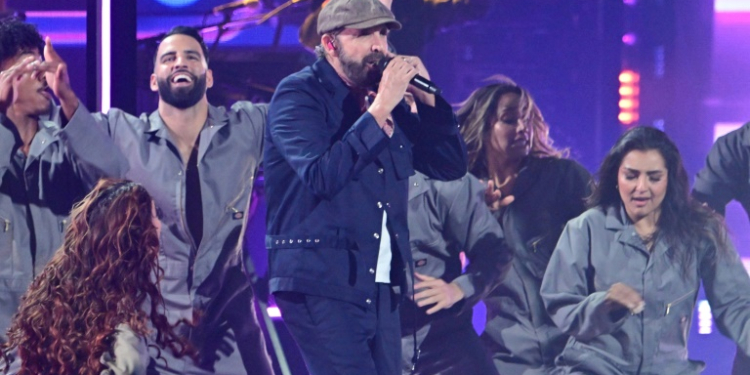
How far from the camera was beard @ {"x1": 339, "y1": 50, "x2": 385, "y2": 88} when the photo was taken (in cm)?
306

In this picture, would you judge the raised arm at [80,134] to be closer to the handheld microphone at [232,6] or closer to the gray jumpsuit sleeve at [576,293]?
the handheld microphone at [232,6]

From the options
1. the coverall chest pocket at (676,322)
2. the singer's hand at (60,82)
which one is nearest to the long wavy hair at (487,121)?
the coverall chest pocket at (676,322)

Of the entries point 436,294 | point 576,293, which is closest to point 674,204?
point 576,293

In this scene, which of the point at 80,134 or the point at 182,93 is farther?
the point at 182,93

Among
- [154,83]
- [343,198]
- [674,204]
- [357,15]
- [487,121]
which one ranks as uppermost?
[357,15]

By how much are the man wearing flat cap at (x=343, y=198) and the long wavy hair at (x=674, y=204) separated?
4.43ft

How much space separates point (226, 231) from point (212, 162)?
0.27m

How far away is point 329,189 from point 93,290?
2.33ft

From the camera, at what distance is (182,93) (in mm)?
4113

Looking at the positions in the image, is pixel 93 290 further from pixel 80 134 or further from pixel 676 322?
pixel 676 322

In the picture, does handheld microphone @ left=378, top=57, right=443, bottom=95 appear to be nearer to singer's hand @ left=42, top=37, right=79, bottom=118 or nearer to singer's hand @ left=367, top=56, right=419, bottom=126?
singer's hand @ left=367, top=56, right=419, bottom=126

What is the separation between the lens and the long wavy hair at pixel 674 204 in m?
4.15

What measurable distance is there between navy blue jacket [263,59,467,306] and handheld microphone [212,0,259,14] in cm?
135

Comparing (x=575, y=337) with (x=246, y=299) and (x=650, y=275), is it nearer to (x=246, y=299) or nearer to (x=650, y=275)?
(x=650, y=275)
